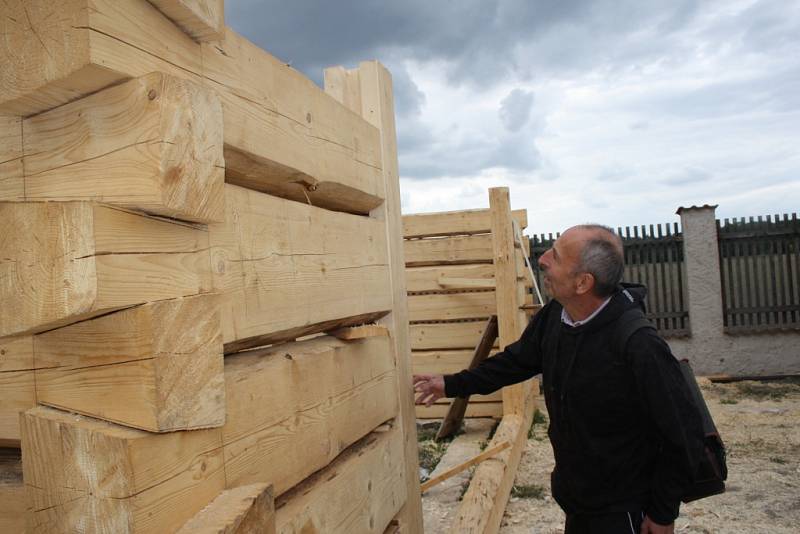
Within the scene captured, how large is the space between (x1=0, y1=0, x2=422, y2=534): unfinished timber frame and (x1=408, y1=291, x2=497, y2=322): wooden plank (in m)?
6.14

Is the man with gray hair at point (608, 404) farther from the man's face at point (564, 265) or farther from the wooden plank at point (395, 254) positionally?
the wooden plank at point (395, 254)

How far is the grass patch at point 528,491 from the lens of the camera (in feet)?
18.2

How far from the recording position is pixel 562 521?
501 cm

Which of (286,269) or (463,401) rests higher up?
(286,269)

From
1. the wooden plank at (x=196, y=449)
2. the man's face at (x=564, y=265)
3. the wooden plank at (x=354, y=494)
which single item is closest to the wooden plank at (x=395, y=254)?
the wooden plank at (x=354, y=494)

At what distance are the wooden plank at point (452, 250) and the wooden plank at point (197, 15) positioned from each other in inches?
260

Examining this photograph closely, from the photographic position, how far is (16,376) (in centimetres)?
138

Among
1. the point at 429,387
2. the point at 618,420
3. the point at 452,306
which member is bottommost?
the point at 618,420

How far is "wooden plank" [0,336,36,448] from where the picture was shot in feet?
4.49

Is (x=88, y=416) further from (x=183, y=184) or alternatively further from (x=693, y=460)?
(x=693, y=460)

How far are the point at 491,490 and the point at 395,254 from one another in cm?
257

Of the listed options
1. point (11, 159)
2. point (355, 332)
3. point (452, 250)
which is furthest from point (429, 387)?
point (452, 250)

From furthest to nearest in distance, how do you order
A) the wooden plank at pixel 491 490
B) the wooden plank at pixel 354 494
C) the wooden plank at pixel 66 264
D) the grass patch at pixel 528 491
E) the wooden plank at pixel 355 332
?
the grass patch at pixel 528 491 → the wooden plank at pixel 491 490 → the wooden plank at pixel 355 332 → the wooden plank at pixel 354 494 → the wooden plank at pixel 66 264

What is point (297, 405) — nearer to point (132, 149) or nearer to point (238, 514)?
point (238, 514)
